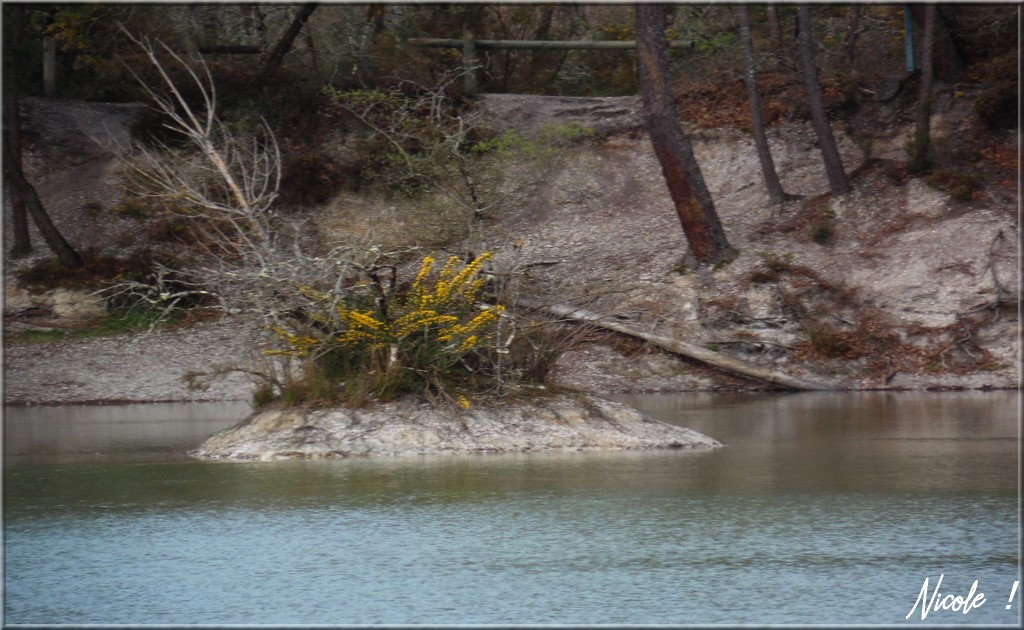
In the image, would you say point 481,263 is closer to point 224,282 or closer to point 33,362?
point 224,282

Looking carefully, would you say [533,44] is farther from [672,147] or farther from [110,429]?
[110,429]

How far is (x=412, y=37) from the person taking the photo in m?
33.1

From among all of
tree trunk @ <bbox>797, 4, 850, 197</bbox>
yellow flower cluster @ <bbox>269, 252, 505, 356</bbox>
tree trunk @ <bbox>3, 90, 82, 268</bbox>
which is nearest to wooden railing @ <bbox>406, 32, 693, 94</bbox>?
tree trunk @ <bbox>797, 4, 850, 197</bbox>

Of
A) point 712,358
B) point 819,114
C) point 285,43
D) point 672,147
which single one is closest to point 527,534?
point 712,358

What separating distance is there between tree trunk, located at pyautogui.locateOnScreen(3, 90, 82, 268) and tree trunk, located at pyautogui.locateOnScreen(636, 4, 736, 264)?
1315cm

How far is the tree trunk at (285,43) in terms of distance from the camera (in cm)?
3110

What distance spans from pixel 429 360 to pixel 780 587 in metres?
7.28

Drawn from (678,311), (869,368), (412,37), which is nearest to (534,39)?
(412,37)

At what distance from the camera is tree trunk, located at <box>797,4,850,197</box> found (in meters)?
25.9

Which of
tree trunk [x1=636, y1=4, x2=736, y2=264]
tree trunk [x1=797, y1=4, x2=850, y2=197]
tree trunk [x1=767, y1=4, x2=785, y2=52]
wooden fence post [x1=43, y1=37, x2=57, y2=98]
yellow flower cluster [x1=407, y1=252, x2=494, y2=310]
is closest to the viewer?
yellow flower cluster [x1=407, y1=252, x2=494, y2=310]

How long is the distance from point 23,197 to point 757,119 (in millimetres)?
16565

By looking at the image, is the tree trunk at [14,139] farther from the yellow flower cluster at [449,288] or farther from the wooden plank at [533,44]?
the yellow flower cluster at [449,288]

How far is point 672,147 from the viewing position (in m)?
24.7

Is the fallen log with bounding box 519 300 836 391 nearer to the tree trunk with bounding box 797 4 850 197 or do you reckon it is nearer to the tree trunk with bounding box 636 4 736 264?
the tree trunk with bounding box 636 4 736 264
